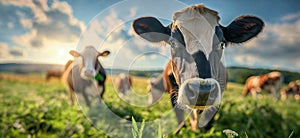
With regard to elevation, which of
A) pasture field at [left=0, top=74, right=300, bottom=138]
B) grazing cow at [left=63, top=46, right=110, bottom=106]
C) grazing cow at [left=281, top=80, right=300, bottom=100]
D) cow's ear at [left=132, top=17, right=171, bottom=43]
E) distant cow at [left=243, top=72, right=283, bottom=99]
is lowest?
grazing cow at [left=281, top=80, right=300, bottom=100]

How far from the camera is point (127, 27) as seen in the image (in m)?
3.33

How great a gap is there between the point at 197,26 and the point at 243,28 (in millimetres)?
659

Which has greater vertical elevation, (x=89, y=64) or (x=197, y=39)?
(x=197, y=39)

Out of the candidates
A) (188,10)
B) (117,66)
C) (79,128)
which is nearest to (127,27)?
(117,66)

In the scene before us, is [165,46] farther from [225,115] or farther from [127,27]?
[225,115]

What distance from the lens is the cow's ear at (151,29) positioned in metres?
3.26

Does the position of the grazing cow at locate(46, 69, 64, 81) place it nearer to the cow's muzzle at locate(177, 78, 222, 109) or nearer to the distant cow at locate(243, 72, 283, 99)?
the distant cow at locate(243, 72, 283, 99)

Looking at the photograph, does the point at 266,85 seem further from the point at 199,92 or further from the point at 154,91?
the point at 199,92

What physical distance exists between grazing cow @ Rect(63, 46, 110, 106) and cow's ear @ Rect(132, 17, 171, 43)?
252 cm

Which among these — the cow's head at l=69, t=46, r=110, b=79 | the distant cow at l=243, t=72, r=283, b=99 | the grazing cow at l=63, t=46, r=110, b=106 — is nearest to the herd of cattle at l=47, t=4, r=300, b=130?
the grazing cow at l=63, t=46, r=110, b=106

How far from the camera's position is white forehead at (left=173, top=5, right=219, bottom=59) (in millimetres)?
2871

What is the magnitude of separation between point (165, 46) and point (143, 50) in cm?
26

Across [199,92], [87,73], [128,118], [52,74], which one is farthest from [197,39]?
[52,74]

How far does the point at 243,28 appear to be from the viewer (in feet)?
11.0
